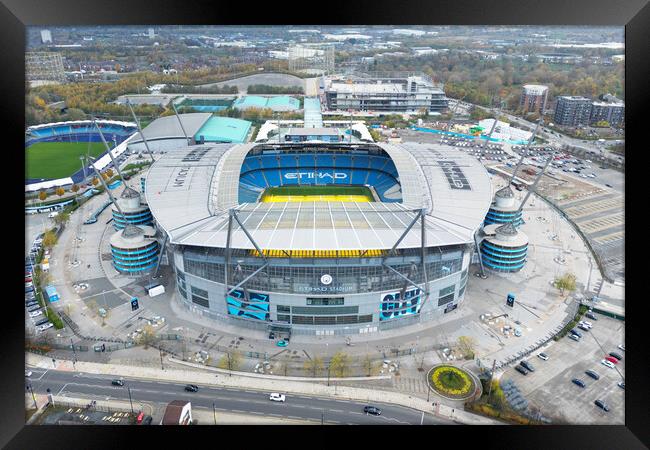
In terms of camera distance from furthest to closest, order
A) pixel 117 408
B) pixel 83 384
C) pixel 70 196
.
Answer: pixel 70 196 → pixel 83 384 → pixel 117 408

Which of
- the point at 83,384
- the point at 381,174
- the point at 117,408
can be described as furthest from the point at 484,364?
the point at 381,174

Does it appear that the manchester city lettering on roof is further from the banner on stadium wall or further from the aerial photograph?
the banner on stadium wall

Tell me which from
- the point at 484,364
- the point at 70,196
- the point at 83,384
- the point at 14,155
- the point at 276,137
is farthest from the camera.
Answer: the point at 276,137

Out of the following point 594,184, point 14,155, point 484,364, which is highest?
point 14,155

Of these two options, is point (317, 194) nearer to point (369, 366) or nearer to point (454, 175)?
point (454, 175)

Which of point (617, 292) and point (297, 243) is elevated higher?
point (297, 243)

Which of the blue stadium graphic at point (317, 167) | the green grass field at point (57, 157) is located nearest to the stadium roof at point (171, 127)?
the green grass field at point (57, 157)

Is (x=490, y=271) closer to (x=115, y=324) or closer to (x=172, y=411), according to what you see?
(x=172, y=411)

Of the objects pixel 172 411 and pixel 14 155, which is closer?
pixel 14 155

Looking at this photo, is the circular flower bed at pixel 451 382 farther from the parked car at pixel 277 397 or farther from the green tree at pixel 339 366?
the parked car at pixel 277 397
